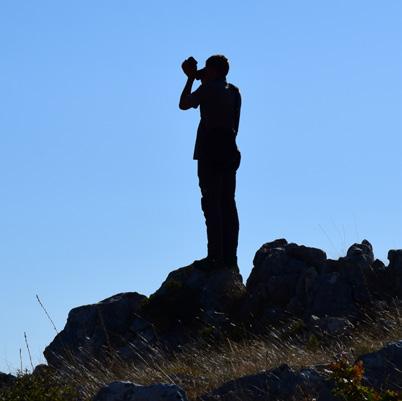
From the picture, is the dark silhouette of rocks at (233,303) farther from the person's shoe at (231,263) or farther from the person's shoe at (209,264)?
the person's shoe at (231,263)

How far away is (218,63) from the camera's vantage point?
18125mm

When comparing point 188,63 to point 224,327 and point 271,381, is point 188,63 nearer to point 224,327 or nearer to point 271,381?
point 224,327

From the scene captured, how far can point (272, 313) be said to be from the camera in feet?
54.5

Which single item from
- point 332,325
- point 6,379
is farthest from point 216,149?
point 6,379

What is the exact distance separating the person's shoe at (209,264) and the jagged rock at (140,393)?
747 cm

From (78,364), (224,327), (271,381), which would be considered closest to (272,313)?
(224,327)

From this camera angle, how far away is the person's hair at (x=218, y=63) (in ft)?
59.4

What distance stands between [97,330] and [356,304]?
410 cm

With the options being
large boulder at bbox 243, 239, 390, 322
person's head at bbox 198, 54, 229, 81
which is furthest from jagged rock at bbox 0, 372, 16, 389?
person's head at bbox 198, 54, 229, 81

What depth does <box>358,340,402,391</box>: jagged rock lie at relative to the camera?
11.0 metres

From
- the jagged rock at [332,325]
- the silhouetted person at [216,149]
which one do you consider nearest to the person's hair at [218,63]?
Answer: the silhouetted person at [216,149]

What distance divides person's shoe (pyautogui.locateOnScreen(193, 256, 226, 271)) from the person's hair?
290 centimetres

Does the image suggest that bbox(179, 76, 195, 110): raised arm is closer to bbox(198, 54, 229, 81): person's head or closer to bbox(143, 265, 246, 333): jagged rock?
bbox(198, 54, 229, 81): person's head

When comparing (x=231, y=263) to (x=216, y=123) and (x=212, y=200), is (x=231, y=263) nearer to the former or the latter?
(x=212, y=200)
